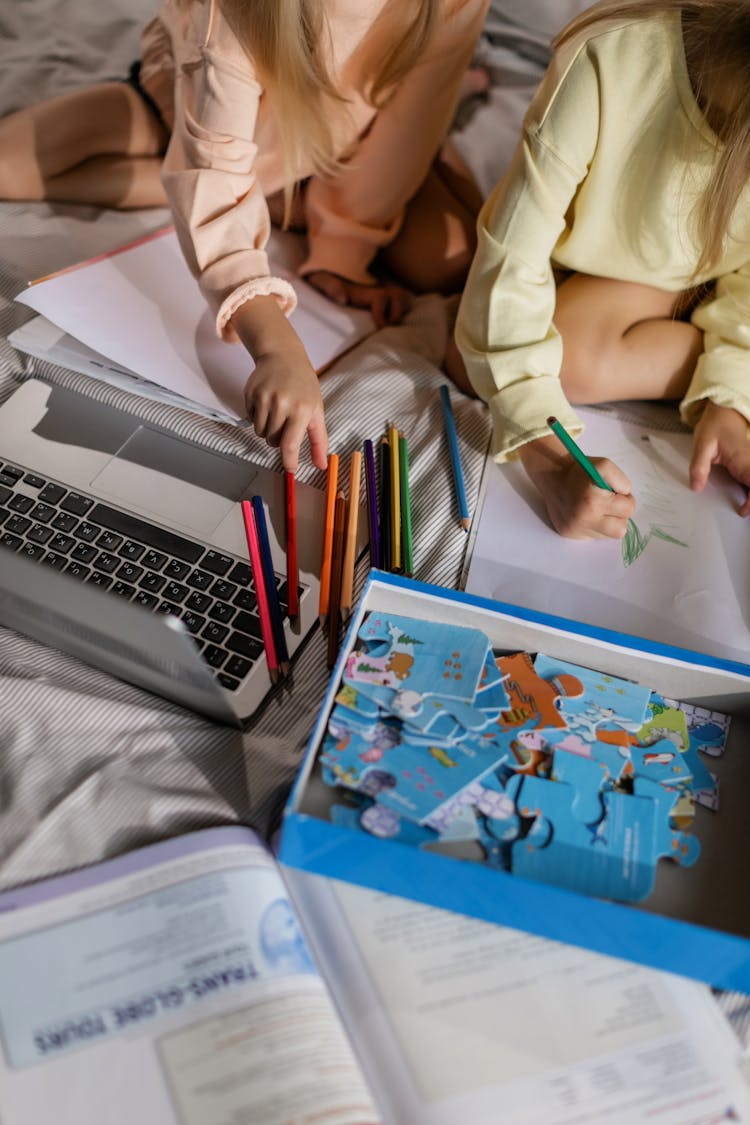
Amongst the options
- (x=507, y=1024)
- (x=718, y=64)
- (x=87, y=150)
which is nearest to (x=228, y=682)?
(x=507, y=1024)

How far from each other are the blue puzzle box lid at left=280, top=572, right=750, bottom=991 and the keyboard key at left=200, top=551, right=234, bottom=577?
Result: 10cm

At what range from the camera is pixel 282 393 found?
0.58 metres

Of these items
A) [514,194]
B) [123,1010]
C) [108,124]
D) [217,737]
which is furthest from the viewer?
[108,124]

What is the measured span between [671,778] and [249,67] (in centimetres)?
56

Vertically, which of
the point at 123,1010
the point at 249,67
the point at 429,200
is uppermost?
the point at 249,67

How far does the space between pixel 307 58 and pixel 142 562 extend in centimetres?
38

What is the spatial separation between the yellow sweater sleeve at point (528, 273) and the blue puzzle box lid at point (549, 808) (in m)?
0.20

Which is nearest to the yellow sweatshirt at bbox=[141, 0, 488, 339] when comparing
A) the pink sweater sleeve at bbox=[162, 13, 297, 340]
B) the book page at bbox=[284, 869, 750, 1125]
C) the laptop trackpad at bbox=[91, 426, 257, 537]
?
the pink sweater sleeve at bbox=[162, 13, 297, 340]

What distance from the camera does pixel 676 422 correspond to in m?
0.69

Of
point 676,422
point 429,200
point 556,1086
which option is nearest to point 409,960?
point 556,1086

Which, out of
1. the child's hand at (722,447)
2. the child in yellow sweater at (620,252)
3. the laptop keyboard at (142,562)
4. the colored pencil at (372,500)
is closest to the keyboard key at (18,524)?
the laptop keyboard at (142,562)

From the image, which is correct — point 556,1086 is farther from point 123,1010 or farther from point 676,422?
point 676,422

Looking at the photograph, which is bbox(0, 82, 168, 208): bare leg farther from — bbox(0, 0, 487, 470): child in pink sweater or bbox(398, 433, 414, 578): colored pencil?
bbox(398, 433, 414, 578): colored pencil

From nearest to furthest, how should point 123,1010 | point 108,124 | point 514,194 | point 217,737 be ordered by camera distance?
point 123,1010
point 217,737
point 514,194
point 108,124
